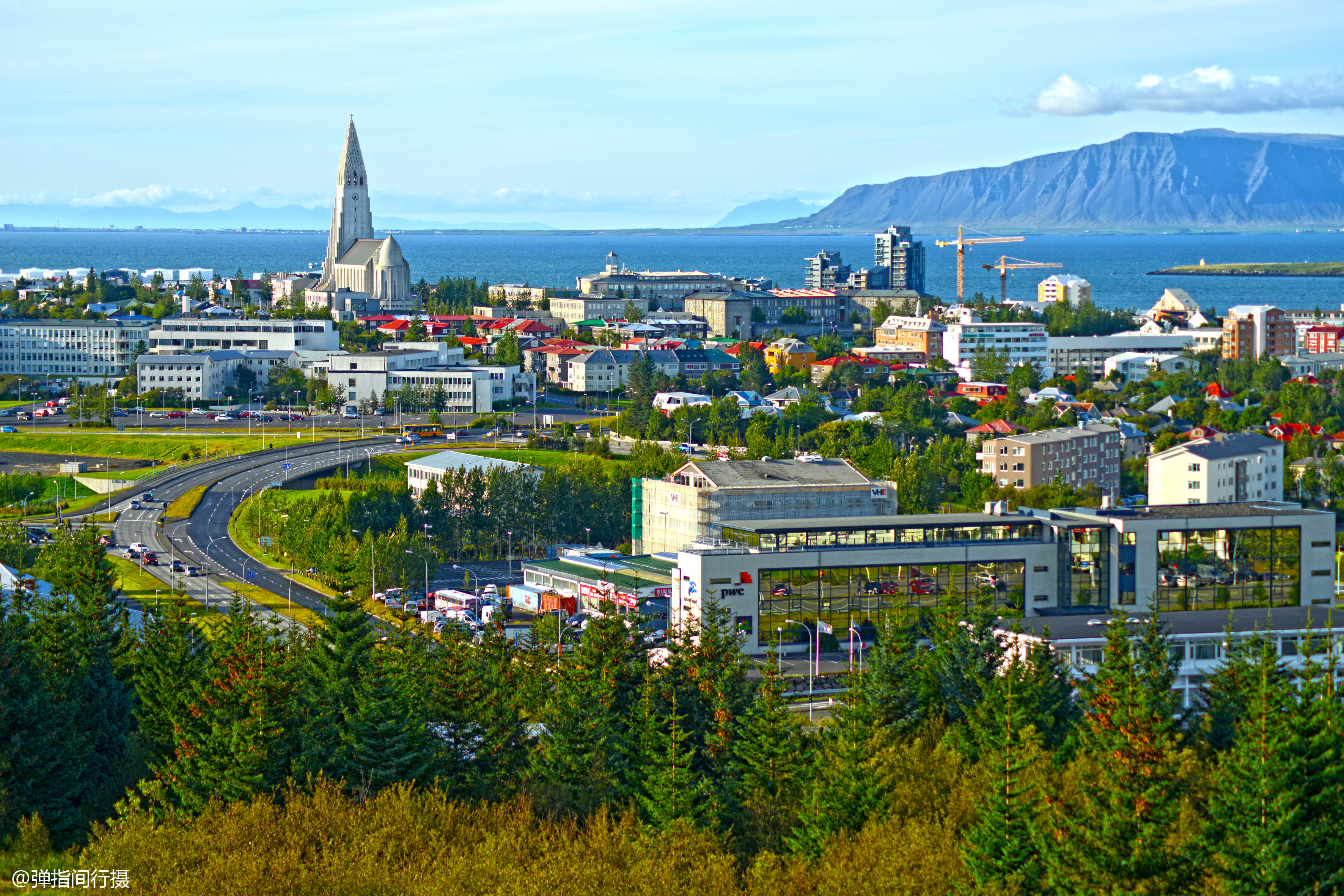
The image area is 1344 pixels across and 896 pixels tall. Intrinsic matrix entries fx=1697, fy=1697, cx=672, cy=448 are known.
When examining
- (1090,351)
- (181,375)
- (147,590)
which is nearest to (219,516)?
(147,590)

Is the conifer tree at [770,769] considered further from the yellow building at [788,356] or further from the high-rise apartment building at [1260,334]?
the high-rise apartment building at [1260,334]

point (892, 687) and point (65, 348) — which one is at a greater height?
point (65, 348)

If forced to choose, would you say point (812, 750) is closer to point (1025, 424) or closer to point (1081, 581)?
point (1081, 581)

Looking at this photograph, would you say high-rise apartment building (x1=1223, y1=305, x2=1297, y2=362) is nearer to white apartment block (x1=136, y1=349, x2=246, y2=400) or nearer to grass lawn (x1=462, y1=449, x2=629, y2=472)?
grass lawn (x1=462, y1=449, x2=629, y2=472)

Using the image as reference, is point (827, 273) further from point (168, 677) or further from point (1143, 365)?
point (168, 677)

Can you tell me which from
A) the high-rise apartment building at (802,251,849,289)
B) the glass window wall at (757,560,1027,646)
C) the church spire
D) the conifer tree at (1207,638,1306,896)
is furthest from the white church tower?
the conifer tree at (1207,638,1306,896)

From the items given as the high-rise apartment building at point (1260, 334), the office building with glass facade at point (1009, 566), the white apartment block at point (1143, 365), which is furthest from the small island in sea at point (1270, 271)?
the office building with glass facade at point (1009, 566)
